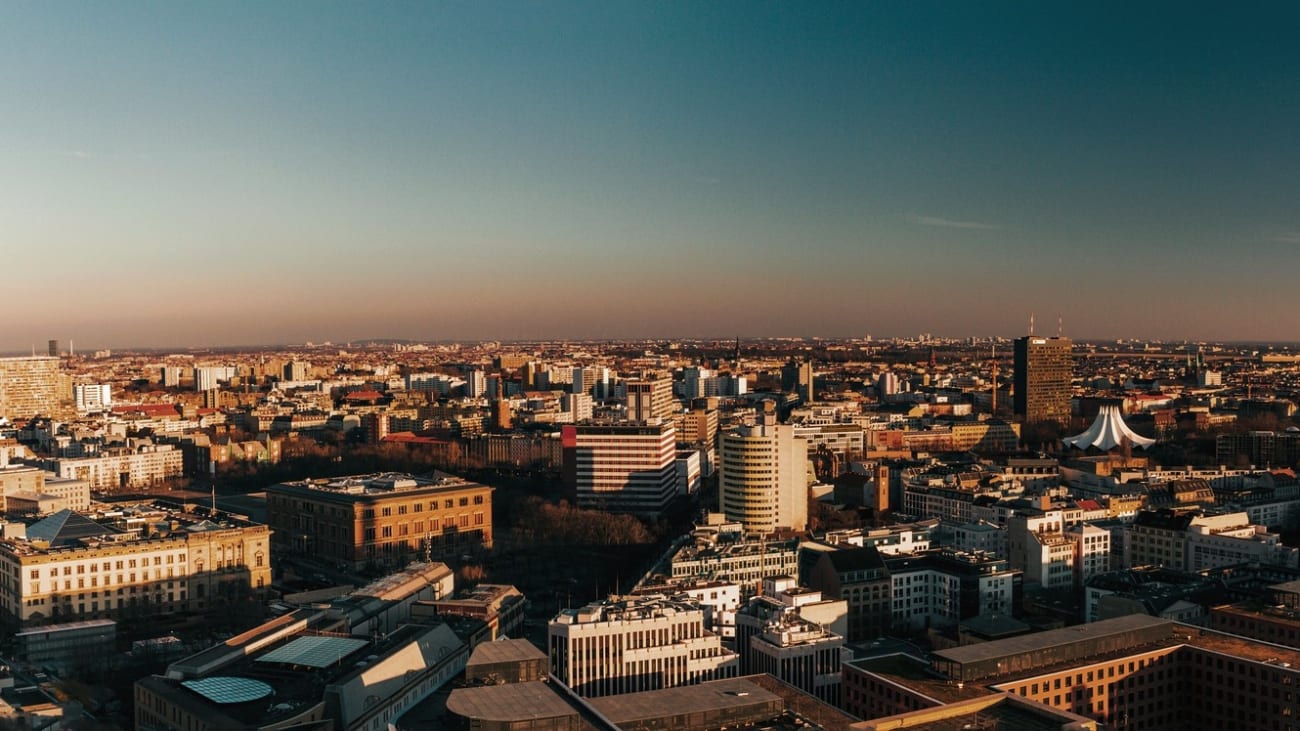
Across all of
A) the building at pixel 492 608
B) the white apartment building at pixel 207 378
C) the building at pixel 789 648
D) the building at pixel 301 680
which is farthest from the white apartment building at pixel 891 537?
the white apartment building at pixel 207 378

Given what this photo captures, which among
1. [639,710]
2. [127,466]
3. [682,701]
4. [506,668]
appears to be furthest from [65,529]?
[127,466]

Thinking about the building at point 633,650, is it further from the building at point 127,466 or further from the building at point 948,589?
the building at point 127,466

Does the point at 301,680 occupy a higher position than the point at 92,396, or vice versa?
the point at 92,396

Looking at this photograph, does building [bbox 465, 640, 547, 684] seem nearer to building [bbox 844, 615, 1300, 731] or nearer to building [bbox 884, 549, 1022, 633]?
building [bbox 844, 615, 1300, 731]

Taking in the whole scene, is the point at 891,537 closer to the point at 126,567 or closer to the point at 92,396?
the point at 126,567

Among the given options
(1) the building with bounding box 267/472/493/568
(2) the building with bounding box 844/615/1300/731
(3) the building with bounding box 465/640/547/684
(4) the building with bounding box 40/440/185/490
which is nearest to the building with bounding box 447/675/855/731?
(3) the building with bounding box 465/640/547/684

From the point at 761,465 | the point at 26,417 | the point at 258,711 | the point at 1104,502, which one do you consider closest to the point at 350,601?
the point at 258,711

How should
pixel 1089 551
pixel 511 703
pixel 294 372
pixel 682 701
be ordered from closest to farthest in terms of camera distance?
pixel 511 703, pixel 682 701, pixel 1089 551, pixel 294 372
